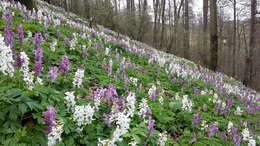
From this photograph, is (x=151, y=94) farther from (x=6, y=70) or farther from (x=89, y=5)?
(x=89, y=5)

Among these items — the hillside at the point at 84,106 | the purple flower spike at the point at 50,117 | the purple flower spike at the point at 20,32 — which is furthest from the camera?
the purple flower spike at the point at 20,32

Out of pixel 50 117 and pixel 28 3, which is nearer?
pixel 50 117

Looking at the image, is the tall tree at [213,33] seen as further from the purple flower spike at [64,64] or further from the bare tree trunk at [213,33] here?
the purple flower spike at [64,64]

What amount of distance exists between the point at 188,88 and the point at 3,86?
4.94m

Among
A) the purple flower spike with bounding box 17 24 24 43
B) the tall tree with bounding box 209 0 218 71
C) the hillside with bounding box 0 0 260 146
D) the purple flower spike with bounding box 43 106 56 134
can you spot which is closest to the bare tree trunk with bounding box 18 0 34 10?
the hillside with bounding box 0 0 260 146

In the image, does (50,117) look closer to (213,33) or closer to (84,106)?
(84,106)

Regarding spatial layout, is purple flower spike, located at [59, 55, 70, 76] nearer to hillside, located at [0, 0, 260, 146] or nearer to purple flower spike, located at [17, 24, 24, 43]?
hillside, located at [0, 0, 260, 146]

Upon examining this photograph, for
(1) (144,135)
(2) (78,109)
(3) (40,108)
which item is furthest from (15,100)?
(1) (144,135)

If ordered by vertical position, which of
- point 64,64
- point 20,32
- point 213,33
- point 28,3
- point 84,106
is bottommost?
A: point 84,106

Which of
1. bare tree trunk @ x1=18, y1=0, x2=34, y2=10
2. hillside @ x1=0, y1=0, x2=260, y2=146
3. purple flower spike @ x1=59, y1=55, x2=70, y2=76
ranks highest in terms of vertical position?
bare tree trunk @ x1=18, y1=0, x2=34, y2=10

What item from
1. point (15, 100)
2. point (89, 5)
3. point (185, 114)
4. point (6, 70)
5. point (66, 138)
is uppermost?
point (89, 5)

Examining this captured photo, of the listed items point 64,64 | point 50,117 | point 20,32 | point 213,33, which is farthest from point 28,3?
point 213,33

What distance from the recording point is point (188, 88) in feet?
20.2

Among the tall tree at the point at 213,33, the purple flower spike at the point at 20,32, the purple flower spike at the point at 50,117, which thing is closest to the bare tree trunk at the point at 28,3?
the purple flower spike at the point at 20,32
